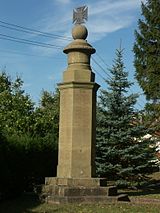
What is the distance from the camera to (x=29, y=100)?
27609 mm

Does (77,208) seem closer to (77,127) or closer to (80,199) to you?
(80,199)

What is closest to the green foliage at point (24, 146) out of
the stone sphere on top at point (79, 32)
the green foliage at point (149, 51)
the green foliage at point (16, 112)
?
the green foliage at point (16, 112)

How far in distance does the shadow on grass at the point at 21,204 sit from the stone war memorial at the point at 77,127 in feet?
→ 1.44

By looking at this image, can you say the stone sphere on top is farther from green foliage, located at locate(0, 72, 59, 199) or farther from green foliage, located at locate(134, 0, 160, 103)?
green foliage, located at locate(134, 0, 160, 103)

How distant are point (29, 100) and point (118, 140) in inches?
330

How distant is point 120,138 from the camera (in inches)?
819

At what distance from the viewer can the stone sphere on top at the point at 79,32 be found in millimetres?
14188

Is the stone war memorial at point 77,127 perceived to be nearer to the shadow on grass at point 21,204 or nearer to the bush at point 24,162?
the shadow on grass at point 21,204

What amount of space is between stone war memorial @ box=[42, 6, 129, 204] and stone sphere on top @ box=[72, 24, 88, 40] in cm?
19

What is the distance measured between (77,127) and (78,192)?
1.92m

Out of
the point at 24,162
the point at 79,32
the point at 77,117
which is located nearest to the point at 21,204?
the point at 77,117

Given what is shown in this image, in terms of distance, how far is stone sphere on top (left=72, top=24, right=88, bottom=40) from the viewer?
46.5 ft

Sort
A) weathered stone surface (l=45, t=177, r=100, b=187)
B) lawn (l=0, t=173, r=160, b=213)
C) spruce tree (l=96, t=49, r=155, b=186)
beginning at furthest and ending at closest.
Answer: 1. spruce tree (l=96, t=49, r=155, b=186)
2. weathered stone surface (l=45, t=177, r=100, b=187)
3. lawn (l=0, t=173, r=160, b=213)

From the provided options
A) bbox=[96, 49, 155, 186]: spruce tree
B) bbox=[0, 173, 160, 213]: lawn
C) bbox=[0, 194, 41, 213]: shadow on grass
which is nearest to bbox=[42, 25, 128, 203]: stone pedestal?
bbox=[0, 194, 41, 213]: shadow on grass
